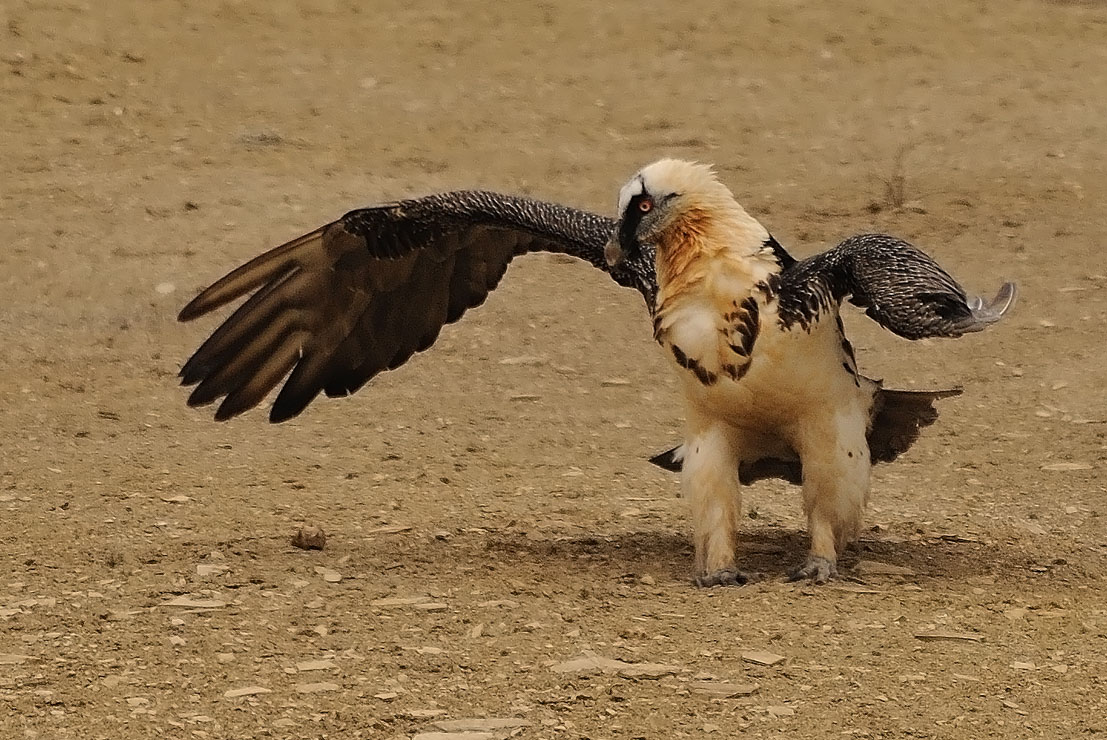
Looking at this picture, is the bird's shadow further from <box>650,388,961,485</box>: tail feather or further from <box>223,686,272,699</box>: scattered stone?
<box>223,686,272,699</box>: scattered stone

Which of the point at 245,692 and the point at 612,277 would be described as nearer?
the point at 245,692

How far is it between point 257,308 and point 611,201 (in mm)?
5917

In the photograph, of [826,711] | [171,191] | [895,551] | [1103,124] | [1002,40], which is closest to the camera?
[826,711]

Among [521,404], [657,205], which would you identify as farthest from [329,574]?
[521,404]

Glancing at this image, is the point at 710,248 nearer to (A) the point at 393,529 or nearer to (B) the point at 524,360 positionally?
(A) the point at 393,529

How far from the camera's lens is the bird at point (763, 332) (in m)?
6.09

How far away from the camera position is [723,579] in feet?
21.1

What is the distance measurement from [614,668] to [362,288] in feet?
7.84

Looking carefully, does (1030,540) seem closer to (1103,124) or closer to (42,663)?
(42,663)

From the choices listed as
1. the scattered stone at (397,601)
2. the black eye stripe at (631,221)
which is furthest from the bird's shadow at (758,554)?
the black eye stripe at (631,221)

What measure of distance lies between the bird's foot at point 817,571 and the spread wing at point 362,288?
1.20m

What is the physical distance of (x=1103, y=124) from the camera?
14.9m

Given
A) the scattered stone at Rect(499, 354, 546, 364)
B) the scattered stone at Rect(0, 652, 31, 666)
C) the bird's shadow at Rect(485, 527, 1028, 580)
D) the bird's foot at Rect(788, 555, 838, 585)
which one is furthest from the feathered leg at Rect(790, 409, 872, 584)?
the scattered stone at Rect(499, 354, 546, 364)

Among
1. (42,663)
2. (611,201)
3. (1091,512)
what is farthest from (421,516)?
(611,201)
